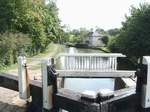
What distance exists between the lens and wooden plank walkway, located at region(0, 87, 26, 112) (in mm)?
6637

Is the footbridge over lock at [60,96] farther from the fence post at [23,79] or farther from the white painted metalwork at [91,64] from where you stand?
the white painted metalwork at [91,64]

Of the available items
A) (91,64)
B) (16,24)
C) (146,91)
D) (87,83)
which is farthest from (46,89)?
(16,24)

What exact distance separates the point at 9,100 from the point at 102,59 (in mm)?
4335

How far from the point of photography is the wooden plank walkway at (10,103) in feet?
21.8

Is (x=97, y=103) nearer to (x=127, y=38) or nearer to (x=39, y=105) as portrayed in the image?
(x=39, y=105)

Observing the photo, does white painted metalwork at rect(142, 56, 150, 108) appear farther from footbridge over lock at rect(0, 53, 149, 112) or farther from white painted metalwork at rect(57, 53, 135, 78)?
white painted metalwork at rect(57, 53, 135, 78)

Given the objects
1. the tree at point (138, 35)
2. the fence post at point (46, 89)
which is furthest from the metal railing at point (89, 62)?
the tree at point (138, 35)

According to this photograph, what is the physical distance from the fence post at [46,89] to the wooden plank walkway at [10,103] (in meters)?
1.34

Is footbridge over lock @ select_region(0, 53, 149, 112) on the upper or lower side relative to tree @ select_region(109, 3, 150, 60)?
lower

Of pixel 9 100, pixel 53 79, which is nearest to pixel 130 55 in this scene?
pixel 9 100

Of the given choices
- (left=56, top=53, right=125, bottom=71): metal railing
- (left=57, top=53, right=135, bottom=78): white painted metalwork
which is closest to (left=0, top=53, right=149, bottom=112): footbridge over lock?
(left=57, top=53, right=135, bottom=78): white painted metalwork

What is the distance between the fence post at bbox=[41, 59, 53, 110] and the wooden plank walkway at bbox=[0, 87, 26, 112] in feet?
4.39

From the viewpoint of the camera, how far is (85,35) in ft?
279

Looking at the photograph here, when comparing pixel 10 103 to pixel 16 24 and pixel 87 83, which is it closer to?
pixel 87 83
